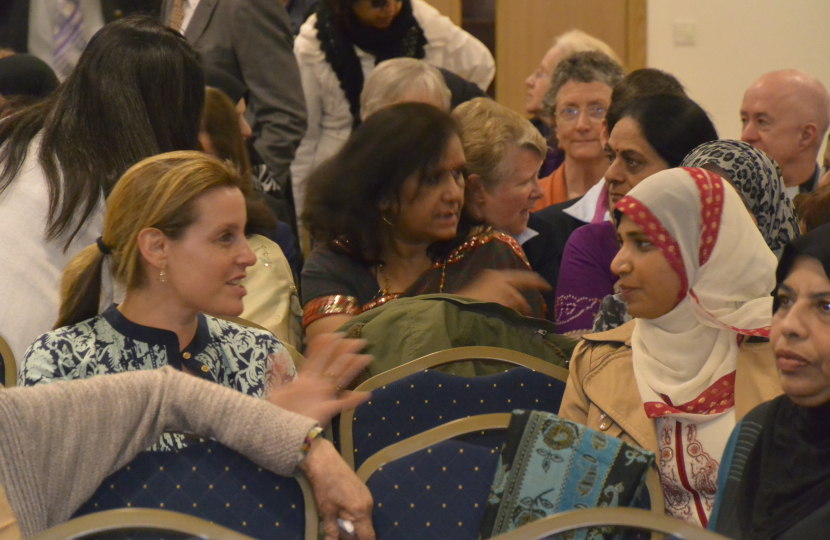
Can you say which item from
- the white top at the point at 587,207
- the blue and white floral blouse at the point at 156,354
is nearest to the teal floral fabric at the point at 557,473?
the blue and white floral blouse at the point at 156,354

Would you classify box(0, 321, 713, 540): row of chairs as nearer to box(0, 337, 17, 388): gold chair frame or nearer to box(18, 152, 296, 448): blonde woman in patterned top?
box(18, 152, 296, 448): blonde woman in patterned top

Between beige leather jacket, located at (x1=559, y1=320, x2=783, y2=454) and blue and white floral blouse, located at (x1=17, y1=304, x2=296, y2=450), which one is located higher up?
blue and white floral blouse, located at (x1=17, y1=304, x2=296, y2=450)

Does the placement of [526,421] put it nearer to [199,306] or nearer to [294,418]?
[294,418]

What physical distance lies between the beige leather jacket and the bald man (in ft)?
5.77

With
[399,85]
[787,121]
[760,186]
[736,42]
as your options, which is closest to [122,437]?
[760,186]

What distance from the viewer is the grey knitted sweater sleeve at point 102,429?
1.43m

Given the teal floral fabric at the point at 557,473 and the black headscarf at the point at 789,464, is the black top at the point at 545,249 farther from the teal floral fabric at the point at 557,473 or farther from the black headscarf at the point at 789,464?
the teal floral fabric at the point at 557,473

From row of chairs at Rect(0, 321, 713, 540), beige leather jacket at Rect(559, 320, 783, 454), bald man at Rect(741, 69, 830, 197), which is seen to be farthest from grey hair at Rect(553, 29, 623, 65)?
row of chairs at Rect(0, 321, 713, 540)

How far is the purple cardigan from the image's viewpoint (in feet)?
9.04

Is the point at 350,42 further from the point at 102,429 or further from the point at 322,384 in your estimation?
the point at 102,429

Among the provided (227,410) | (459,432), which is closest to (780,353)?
(459,432)

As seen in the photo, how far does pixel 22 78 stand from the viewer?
332cm

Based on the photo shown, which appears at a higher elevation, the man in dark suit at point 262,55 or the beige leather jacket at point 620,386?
the man in dark suit at point 262,55

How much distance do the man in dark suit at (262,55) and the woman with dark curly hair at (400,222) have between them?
1078 mm
